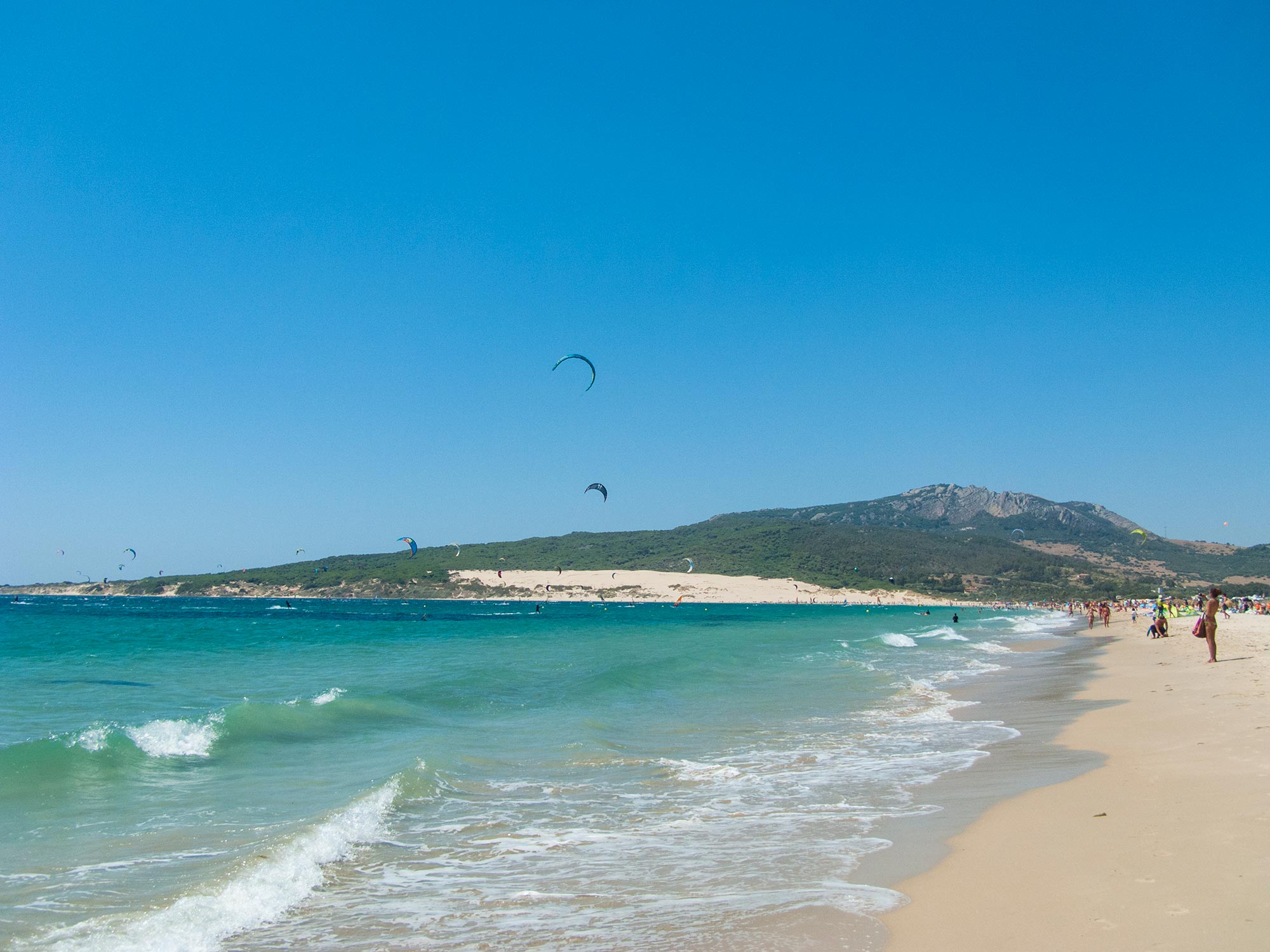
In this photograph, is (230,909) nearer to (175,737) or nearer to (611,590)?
(175,737)

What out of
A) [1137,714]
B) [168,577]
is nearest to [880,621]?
[1137,714]

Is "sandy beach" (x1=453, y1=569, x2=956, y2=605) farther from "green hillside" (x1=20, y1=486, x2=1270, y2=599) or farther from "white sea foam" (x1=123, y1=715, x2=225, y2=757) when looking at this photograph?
"white sea foam" (x1=123, y1=715, x2=225, y2=757)

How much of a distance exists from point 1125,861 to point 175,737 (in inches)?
480

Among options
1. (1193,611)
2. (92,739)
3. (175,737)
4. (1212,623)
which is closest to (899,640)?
(1212,623)

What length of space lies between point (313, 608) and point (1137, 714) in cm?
9401

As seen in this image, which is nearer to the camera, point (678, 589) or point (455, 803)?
point (455, 803)

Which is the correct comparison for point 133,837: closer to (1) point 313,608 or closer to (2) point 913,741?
(2) point 913,741

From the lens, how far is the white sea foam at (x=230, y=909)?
527 cm

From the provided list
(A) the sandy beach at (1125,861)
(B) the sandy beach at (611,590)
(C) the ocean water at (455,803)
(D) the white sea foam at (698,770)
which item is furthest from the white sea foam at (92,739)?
(B) the sandy beach at (611,590)

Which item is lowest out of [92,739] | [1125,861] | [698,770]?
[698,770]

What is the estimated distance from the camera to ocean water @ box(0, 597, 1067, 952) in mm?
5609

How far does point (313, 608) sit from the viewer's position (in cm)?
9575

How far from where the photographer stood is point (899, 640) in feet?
136

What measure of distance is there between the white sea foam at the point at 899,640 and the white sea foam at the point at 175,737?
103 ft
